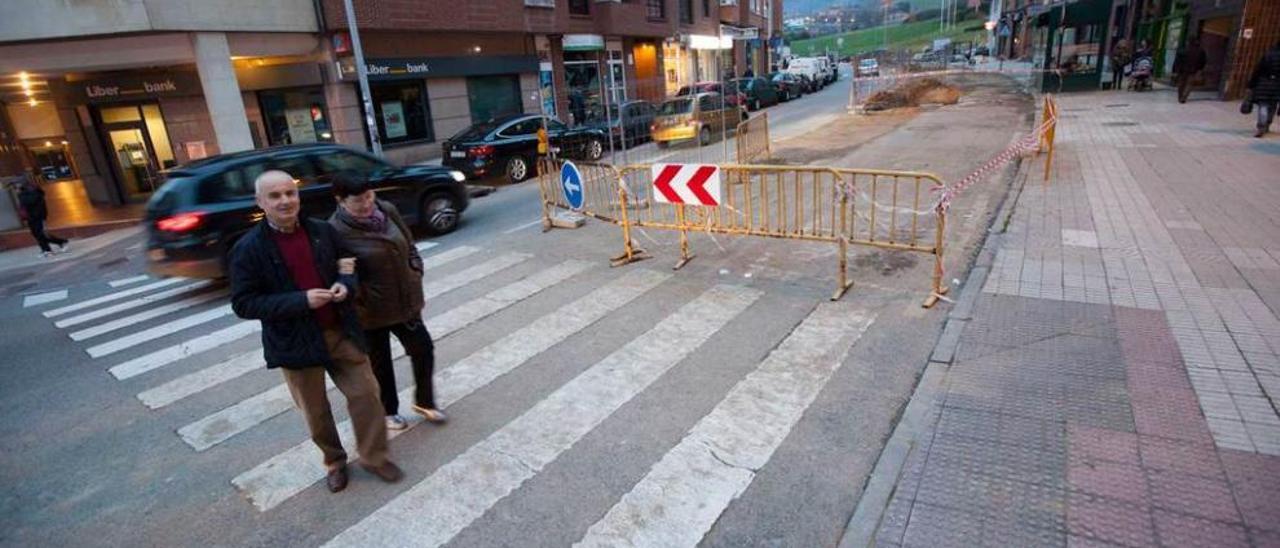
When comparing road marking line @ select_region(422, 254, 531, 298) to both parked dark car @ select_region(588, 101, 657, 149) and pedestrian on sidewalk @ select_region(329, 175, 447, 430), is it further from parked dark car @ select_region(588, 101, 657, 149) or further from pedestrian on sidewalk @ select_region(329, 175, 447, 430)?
parked dark car @ select_region(588, 101, 657, 149)

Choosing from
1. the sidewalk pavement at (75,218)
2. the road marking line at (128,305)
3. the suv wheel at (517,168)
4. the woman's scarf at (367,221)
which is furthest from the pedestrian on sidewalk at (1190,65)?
the sidewalk pavement at (75,218)

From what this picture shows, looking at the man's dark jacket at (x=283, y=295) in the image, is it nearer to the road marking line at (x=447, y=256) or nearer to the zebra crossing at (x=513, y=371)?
the zebra crossing at (x=513, y=371)

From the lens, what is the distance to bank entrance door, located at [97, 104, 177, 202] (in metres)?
18.0

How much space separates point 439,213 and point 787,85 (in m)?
29.1

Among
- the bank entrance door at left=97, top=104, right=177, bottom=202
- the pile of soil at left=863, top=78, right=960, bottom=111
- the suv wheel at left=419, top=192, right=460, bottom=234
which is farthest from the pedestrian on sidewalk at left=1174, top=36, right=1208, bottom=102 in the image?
the bank entrance door at left=97, top=104, right=177, bottom=202

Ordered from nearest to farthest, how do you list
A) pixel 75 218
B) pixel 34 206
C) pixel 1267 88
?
pixel 34 206, pixel 1267 88, pixel 75 218

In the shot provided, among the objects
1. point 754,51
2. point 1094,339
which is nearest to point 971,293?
point 1094,339

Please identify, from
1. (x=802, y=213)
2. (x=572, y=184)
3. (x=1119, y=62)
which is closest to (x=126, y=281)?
(x=572, y=184)

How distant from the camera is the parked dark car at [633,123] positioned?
18250mm

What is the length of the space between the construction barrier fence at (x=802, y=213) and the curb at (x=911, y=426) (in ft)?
1.34

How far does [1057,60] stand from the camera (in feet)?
84.8

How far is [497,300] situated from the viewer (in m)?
7.29

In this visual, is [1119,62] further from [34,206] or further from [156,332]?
[34,206]

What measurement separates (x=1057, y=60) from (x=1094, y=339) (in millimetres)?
25971
